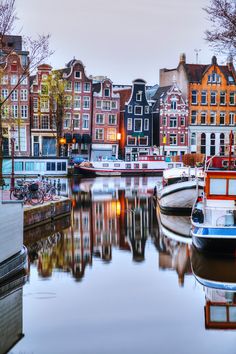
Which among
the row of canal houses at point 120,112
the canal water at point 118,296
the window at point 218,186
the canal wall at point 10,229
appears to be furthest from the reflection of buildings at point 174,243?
the row of canal houses at point 120,112

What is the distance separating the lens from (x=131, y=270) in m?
17.8

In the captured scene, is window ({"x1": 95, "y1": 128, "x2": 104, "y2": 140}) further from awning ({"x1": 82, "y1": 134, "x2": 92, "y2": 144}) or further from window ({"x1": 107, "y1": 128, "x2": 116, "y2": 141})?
awning ({"x1": 82, "y1": 134, "x2": 92, "y2": 144})

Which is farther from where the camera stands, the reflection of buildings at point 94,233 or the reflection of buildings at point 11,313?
the reflection of buildings at point 94,233

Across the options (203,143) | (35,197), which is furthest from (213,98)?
(35,197)

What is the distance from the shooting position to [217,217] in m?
19.3

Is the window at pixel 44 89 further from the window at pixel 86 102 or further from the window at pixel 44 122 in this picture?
the window at pixel 86 102

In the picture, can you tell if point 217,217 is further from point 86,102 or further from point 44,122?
point 86,102

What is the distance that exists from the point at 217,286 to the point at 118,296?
8.89 ft

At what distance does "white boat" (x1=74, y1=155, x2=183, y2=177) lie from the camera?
190 feet

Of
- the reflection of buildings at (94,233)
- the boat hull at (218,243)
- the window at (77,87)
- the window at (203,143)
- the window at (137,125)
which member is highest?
the window at (77,87)

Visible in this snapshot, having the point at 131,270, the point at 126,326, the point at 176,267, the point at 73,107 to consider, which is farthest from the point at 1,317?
the point at 73,107

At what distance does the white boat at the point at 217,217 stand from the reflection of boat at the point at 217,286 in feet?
1.39

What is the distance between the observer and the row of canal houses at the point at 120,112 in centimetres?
6256

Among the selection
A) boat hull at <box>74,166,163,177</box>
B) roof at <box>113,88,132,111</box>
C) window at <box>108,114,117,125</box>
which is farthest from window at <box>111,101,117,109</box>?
boat hull at <box>74,166,163,177</box>
